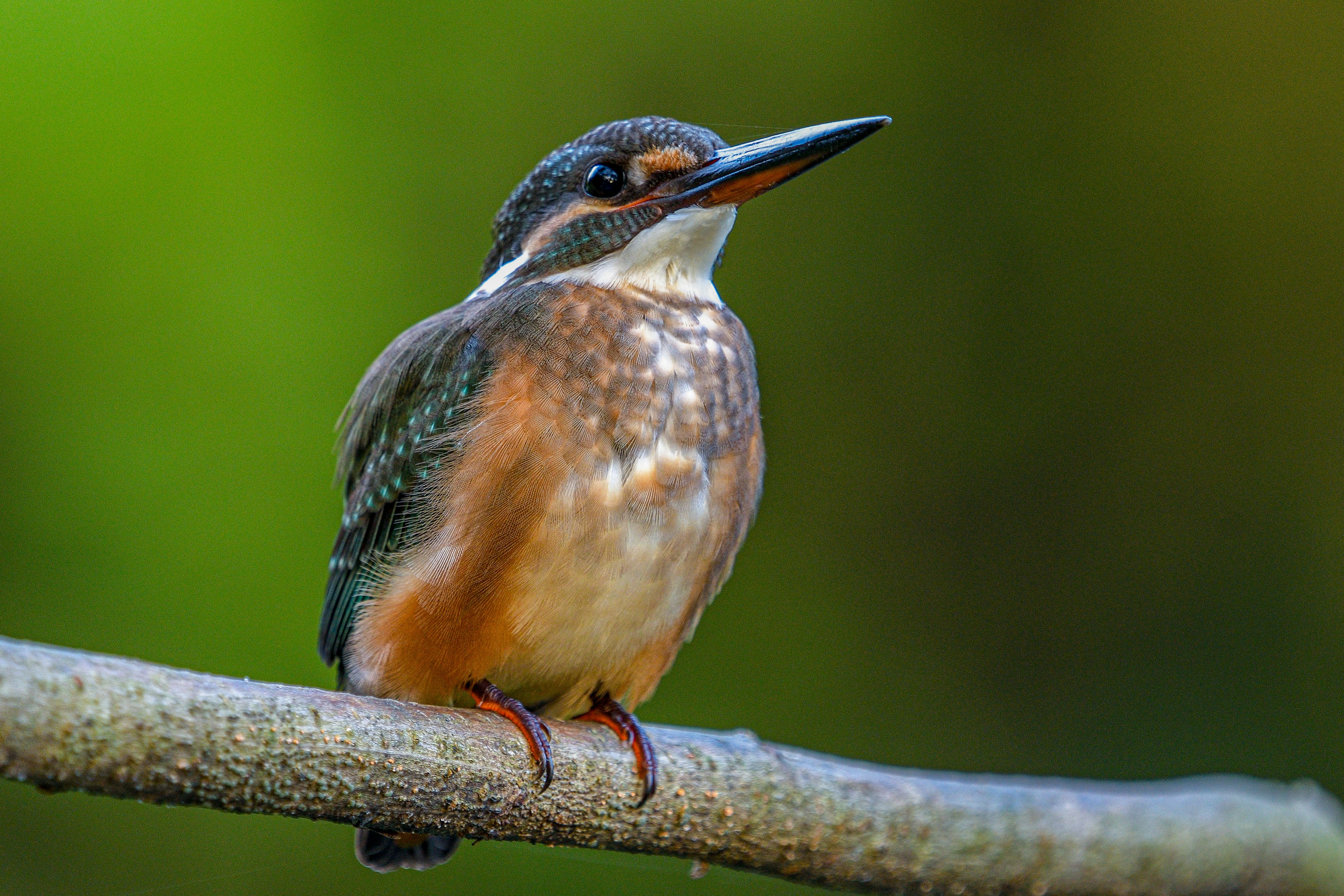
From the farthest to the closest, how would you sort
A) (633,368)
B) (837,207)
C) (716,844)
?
1. (837,207)
2. (633,368)
3. (716,844)

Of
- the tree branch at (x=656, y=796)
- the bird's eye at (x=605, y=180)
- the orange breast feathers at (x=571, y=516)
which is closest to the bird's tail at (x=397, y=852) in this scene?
the orange breast feathers at (x=571, y=516)

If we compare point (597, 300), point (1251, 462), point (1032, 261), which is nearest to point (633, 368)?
point (597, 300)

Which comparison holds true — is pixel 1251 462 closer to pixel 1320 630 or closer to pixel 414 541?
pixel 1320 630

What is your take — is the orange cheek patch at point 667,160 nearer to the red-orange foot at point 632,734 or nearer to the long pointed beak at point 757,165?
the long pointed beak at point 757,165

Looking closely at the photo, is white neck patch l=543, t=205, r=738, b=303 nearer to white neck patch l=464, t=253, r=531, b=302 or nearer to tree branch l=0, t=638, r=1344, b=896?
white neck patch l=464, t=253, r=531, b=302

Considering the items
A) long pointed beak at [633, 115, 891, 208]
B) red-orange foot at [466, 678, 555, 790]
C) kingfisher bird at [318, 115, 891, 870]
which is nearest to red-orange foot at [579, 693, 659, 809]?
kingfisher bird at [318, 115, 891, 870]

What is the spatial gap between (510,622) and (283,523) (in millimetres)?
1466

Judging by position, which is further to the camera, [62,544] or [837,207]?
[837,207]

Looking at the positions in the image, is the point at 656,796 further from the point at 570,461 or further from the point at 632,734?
the point at 570,461

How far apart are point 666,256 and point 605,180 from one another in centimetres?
19

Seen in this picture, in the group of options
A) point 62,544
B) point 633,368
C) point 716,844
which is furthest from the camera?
point 62,544

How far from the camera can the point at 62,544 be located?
329 centimetres

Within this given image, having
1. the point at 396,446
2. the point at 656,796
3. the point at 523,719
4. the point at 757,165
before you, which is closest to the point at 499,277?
the point at 396,446

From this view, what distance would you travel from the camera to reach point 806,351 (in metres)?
3.79
